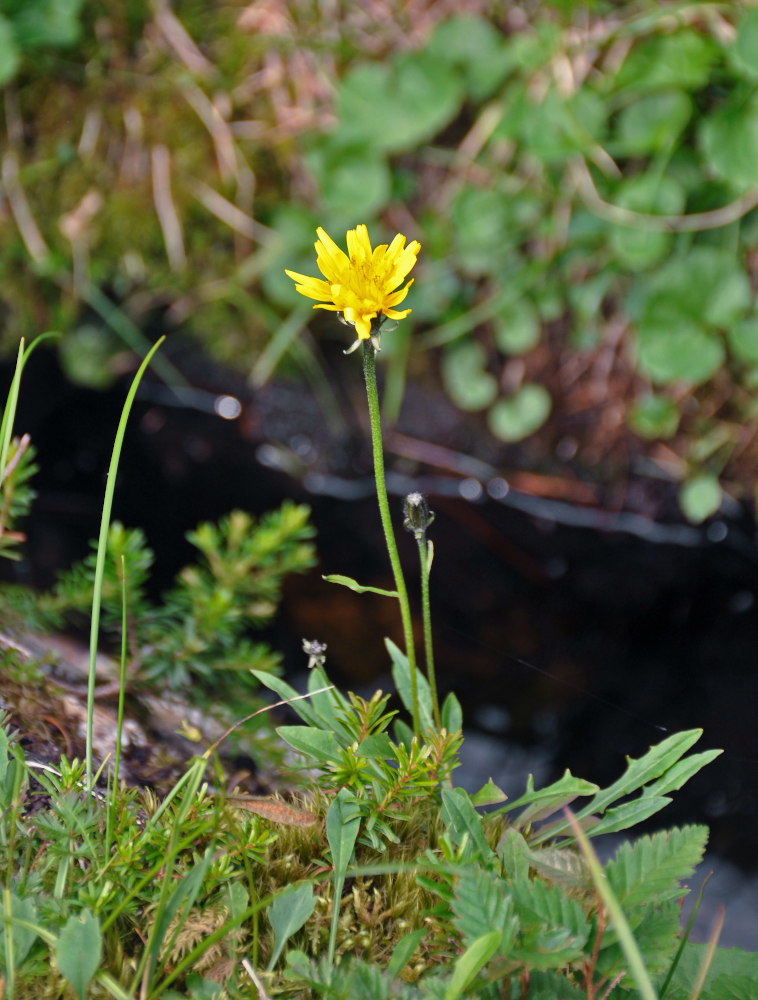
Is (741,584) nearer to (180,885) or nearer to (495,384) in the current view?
(495,384)

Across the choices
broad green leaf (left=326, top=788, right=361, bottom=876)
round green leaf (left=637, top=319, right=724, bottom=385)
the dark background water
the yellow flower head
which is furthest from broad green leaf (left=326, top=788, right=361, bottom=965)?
round green leaf (left=637, top=319, right=724, bottom=385)

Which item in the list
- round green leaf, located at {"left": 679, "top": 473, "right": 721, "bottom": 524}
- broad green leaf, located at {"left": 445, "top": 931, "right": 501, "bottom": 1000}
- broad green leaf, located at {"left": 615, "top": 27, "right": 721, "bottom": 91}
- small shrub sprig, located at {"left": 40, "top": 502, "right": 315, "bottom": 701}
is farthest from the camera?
round green leaf, located at {"left": 679, "top": 473, "right": 721, "bottom": 524}

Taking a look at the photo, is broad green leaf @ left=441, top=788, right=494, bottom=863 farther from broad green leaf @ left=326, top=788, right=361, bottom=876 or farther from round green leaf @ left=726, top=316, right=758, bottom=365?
round green leaf @ left=726, top=316, right=758, bottom=365

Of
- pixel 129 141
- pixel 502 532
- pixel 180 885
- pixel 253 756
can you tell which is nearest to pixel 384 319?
pixel 180 885

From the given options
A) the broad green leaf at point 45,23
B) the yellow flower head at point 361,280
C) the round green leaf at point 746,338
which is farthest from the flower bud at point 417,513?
the broad green leaf at point 45,23

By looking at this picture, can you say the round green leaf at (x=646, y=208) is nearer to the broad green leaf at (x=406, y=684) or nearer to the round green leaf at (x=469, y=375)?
the round green leaf at (x=469, y=375)
